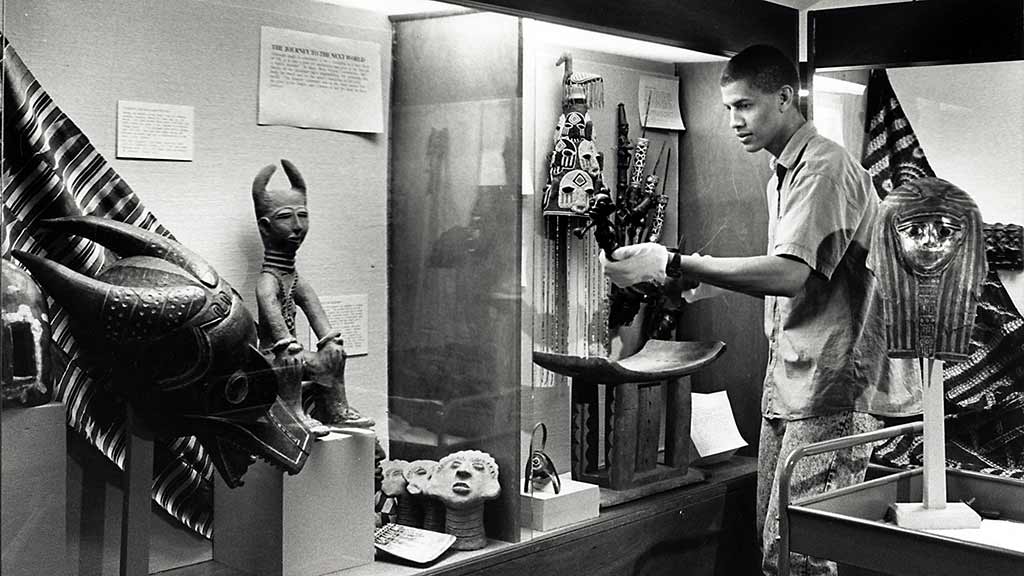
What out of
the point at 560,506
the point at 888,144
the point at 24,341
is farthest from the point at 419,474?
the point at 888,144

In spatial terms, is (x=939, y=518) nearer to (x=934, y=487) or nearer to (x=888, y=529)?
(x=934, y=487)

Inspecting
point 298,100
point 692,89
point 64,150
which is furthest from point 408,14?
point 692,89

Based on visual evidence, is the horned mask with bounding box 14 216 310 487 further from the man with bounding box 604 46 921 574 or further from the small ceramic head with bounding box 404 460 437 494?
the man with bounding box 604 46 921 574

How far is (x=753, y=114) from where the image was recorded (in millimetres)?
3189

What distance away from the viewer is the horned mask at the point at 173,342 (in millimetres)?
2115

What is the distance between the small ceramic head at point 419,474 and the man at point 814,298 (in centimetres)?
74

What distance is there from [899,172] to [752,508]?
1182 millimetres

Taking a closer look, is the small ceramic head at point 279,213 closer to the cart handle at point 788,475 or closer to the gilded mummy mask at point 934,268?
the cart handle at point 788,475

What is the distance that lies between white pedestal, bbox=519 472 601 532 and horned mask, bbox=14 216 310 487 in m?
0.77

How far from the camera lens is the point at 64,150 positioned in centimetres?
221

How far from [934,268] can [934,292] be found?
52 mm

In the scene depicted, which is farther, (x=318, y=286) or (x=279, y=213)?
(x=318, y=286)

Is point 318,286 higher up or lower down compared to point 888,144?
lower down

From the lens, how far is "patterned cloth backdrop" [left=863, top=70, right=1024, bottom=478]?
276 cm
